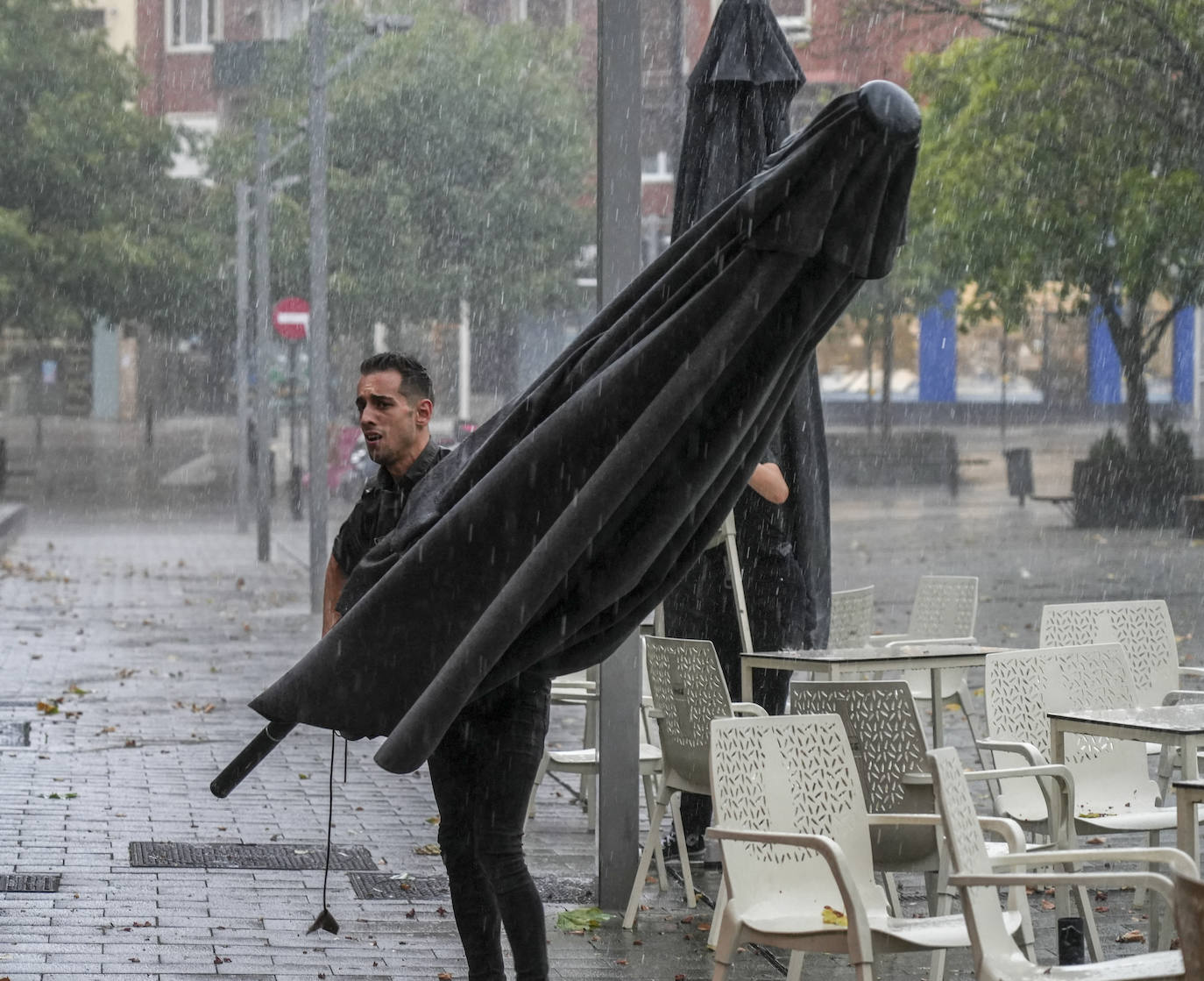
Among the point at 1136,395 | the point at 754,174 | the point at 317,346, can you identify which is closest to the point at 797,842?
the point at 754,174

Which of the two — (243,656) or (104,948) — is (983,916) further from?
(243,656)

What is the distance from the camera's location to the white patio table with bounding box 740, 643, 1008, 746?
22.6ft

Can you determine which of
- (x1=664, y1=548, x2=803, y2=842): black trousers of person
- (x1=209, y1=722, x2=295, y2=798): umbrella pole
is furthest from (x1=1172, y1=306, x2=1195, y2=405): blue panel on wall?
(x1=209, y1=722, x2=295, y2=798): umbrella pole

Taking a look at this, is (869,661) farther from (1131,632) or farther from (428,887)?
(428,887)

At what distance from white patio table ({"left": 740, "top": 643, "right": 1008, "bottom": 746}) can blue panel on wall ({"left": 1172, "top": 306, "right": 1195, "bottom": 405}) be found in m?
A: 40.8

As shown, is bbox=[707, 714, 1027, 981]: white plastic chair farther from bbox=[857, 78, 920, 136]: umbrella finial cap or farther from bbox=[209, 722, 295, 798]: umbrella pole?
bbox=[857, 78, 920, 136]: umbrella finial cap

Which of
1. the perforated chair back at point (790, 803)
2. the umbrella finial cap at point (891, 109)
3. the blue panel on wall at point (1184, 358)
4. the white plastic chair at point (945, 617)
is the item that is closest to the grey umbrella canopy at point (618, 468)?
the umbrella finial cap at point (891, 109)

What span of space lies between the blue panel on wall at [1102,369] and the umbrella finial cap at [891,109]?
4465cm

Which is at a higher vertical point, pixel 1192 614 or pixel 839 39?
pixel 839 39

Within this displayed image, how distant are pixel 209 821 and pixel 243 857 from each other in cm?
87

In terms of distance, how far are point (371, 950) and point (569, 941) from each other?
25.9 inches

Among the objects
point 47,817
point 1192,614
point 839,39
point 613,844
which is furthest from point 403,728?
point 839,39

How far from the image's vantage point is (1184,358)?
1813 inches

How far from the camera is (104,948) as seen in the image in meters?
6.26
